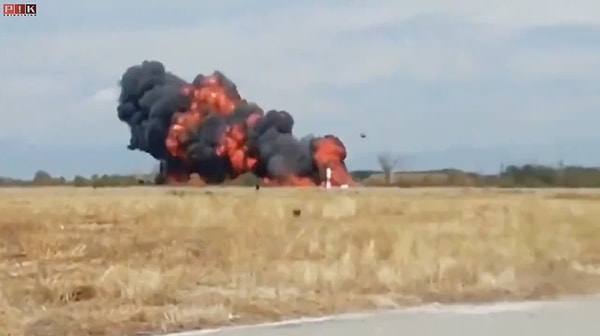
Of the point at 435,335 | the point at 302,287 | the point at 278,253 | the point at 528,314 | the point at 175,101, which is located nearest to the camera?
the point at 435,335

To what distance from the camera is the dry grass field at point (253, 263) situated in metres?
10.9

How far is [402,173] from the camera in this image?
252 ft

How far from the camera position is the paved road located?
31.6ft

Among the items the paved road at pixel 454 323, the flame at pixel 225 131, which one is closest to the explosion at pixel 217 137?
the flame at pixel 225 131

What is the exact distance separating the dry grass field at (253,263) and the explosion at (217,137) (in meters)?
41.7

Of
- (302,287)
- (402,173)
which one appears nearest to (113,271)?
(302,287)

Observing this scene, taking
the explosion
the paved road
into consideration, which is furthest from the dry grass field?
the explosion

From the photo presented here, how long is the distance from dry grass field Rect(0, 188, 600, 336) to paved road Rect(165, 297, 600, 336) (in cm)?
65

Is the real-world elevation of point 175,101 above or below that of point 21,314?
above

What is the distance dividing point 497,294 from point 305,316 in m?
3.45

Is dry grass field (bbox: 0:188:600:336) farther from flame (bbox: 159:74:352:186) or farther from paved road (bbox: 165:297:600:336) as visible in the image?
flame (bbox: 159:74:352:186)

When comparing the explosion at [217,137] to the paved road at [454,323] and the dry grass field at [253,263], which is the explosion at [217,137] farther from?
the paved road at [454,323]

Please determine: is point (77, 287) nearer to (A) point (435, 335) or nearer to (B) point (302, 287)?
(B) point (302, 287)

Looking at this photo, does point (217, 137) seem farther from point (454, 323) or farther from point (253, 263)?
point (454, 323)
